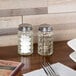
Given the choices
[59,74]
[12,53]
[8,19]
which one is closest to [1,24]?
[8,19]

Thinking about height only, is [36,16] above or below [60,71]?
above

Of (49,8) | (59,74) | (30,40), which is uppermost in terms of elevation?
(49,8)

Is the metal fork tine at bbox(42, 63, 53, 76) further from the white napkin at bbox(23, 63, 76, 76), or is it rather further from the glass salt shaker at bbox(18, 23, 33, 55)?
the glass salt shaker at bbox(18, 23, 33, 55)

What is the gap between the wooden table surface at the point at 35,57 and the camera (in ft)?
3.50

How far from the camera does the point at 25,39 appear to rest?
3.71 feet

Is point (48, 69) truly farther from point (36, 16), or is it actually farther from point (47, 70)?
point (36, 16)

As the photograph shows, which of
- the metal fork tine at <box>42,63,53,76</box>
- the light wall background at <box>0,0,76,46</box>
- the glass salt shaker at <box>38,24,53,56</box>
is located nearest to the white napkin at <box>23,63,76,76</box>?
the metal fork tine at <box>42,63,53,76</box>

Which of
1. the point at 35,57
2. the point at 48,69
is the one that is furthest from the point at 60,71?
the point at 35,57

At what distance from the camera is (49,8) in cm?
126

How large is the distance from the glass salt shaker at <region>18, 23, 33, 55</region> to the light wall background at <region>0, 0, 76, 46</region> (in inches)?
4.8

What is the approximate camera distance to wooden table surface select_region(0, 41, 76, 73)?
1.07 metres

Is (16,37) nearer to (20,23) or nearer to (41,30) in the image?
(20,23)

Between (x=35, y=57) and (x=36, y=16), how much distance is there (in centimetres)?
23

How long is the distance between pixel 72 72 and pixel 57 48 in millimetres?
270
